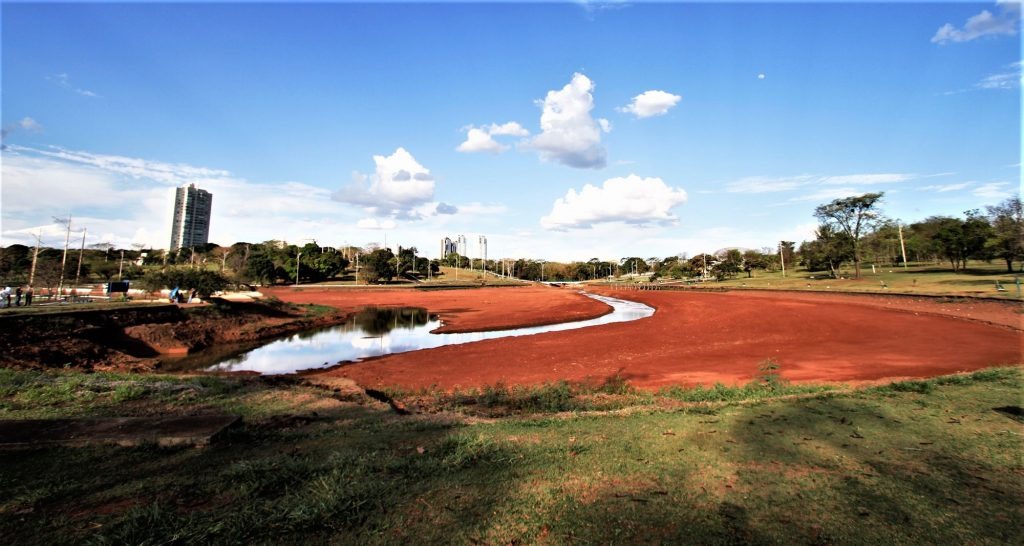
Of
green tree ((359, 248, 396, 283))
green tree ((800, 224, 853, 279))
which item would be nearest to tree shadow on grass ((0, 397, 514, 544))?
green tree ((800, 224, 853, 279))

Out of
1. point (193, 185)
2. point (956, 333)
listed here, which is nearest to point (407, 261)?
point (193, 185)

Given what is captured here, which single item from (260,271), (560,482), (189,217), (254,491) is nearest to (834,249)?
(560,482)

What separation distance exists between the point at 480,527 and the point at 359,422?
15.0 ft

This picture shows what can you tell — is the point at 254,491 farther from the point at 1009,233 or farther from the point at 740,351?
the point at 1009,233

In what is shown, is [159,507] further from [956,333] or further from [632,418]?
[956,333]

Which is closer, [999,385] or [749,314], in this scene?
[999,385]

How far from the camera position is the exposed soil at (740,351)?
44.8ft

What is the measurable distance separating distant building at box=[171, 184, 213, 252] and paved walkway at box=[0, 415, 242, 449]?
166 metres

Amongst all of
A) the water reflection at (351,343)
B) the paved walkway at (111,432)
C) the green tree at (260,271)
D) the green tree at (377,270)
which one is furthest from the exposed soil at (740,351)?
the green tree at (377,270)

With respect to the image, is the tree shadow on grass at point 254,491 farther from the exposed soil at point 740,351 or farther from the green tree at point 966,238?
the green tree at point 966,238

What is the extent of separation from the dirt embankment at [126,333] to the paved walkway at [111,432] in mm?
13878

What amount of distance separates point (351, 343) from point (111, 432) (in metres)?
20.7

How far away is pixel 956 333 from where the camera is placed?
19938mm

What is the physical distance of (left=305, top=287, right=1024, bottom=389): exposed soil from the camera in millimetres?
13641
